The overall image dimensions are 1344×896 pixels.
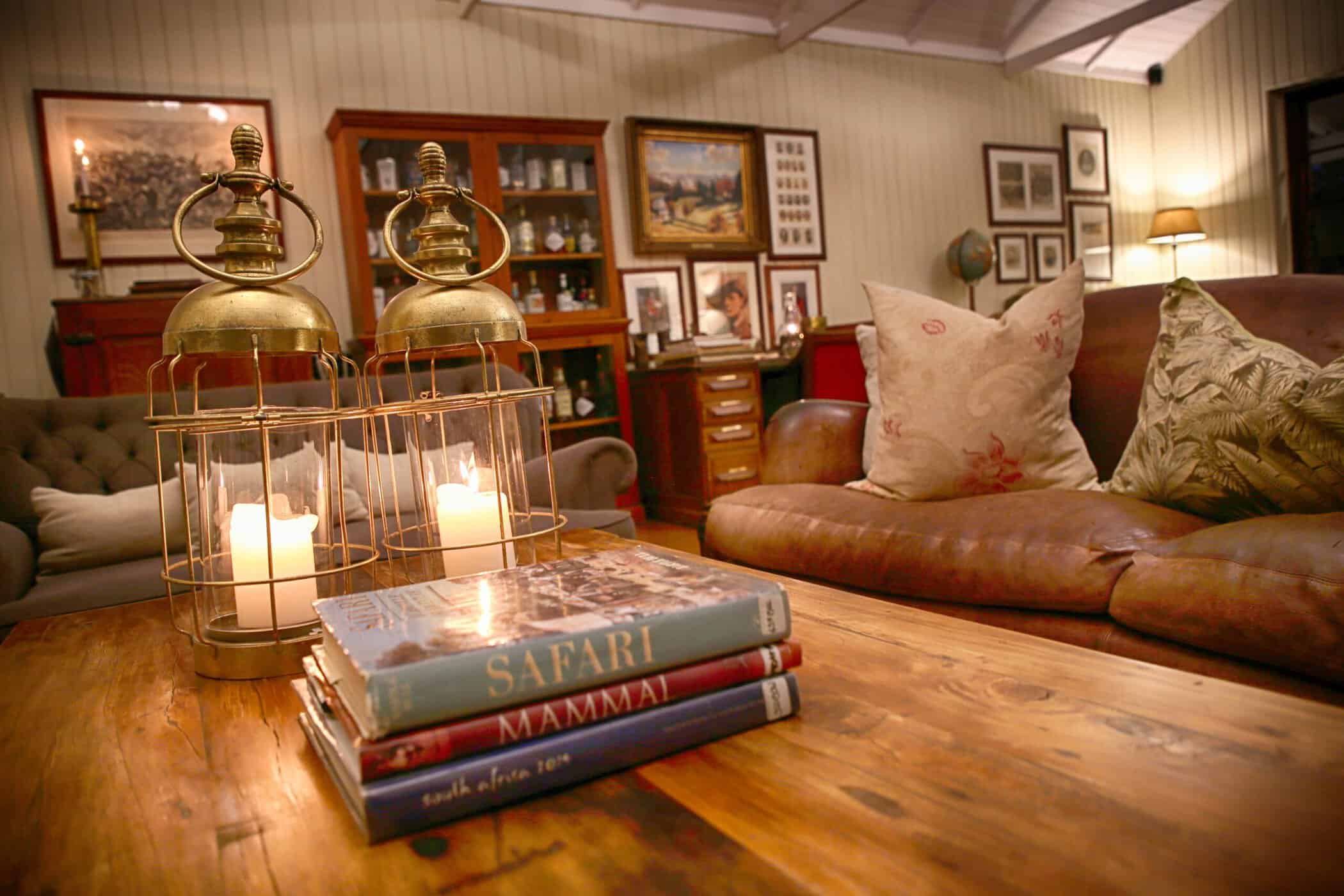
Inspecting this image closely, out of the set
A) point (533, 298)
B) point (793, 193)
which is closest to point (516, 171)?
point (533, 298)

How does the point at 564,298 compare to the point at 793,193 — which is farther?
the point at 793,193

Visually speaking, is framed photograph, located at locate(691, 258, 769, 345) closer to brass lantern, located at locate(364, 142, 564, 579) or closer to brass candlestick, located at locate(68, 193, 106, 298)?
brass candlestick, located at locate(68, 193, 106, 298)

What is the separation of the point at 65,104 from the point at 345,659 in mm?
3914

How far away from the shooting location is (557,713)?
0.56m

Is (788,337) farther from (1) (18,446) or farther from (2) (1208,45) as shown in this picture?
(2) (1208,45)

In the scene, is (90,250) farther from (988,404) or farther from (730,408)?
(988,404)

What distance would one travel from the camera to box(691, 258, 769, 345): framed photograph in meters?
4.85

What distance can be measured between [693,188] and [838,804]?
457 centimetres

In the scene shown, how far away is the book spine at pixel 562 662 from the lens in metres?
0.52

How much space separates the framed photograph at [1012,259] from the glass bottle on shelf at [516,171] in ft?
11.2

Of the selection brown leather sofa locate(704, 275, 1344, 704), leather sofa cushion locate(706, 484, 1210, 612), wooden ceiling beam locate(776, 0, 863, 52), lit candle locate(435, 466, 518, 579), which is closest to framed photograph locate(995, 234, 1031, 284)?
wooden ceiling beam locate(776, 0, 863, 52)

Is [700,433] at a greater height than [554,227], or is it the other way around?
[554,227]

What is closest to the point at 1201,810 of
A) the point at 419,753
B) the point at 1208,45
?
the point at 419,753

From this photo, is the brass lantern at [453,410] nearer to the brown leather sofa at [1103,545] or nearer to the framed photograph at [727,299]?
the brown leather sofa at [1103,545]
